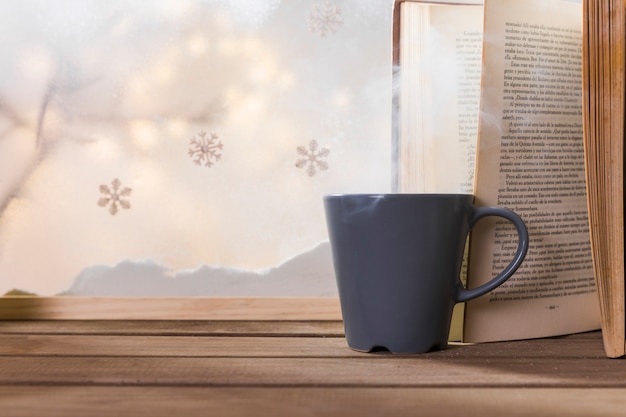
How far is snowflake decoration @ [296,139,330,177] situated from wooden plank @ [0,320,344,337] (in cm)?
19

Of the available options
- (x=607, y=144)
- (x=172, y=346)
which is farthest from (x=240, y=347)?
(x=607, y=144)

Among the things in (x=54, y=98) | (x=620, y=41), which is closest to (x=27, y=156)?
(x=54, y=98)

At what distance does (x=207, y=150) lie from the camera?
89 centimetres

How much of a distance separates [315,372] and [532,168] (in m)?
0.31

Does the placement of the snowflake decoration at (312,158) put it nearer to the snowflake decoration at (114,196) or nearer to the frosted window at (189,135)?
the frosted window at (189,135)

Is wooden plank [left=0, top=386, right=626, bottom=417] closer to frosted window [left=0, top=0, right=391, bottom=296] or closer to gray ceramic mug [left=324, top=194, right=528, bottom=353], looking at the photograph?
gray ceramic mug [left=324, top=194, right=528, bottom=353]

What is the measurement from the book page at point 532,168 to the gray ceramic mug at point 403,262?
4cm

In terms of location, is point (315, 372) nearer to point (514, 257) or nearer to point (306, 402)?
point (306, 402)

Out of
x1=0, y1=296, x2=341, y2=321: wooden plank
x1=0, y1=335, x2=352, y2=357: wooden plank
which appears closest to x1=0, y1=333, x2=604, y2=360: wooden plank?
x1=0, y1=335, x2=352, y2=357: wooden plank

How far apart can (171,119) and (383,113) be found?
0.87ft

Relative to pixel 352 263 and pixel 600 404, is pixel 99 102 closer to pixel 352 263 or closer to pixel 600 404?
pixel 352 263

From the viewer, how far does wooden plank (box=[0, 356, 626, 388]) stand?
1.86 ft

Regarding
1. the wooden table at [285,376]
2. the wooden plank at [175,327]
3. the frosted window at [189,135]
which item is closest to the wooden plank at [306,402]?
the wooden table at [285,376]

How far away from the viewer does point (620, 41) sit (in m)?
0.64
